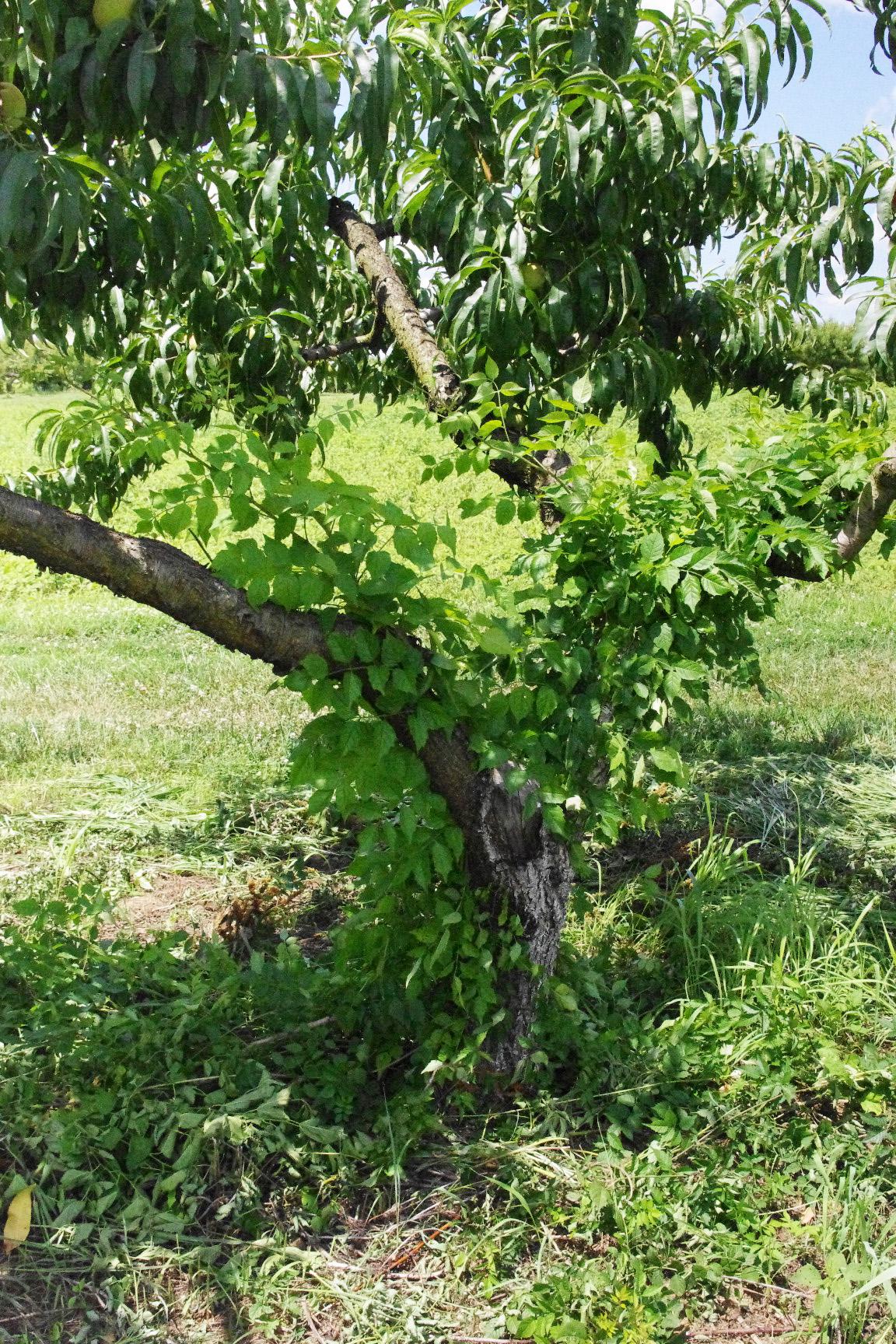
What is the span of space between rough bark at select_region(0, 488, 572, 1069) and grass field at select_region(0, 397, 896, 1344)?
6.3 inches

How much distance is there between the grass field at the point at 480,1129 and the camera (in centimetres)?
210

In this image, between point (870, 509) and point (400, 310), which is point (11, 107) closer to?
point (400, 310)

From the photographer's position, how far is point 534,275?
9.84 feet

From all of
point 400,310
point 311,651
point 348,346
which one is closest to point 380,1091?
point 311,651

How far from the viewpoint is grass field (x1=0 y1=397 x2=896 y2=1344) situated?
6.89 ft

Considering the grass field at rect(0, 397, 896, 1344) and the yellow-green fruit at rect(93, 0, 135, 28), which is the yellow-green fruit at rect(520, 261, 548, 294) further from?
the yellow-green fruit at rect(93, 0, 135, 28)

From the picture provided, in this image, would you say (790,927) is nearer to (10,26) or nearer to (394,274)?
(394,274)

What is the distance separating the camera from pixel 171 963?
2.93m

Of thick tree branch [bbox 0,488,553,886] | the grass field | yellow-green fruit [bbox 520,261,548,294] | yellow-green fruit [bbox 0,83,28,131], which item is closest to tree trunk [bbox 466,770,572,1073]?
the grass field

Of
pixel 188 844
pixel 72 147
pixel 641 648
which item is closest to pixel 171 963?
pixel 188 844

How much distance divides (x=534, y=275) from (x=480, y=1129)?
2.13 meters

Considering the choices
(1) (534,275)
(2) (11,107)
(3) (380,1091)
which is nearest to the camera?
(2) (11,107)

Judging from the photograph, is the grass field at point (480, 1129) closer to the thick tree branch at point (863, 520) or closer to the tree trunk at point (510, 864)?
the tree trunk at point (510, 864)

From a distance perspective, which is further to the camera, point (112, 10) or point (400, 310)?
point (400, 310)
